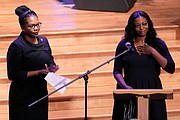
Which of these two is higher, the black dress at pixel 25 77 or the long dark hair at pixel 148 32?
the long dark hair at pixel 148 32

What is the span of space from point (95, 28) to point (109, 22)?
0.39 meters

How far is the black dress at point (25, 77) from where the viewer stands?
3674 millimetres

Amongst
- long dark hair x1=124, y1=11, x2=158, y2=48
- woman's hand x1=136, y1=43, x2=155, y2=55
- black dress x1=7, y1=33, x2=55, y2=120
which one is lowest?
black dress x1=7, y1=33, x2=55, y2=120

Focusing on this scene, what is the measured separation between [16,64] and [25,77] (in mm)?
117

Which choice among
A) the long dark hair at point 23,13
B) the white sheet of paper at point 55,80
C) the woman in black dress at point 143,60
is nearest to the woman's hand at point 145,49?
the woman in black dress at point 143,60

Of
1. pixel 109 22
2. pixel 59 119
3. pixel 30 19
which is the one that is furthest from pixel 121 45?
pixel 109 22

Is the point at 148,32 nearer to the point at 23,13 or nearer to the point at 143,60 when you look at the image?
the point at 143,60

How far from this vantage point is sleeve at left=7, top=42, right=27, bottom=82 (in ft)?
12.0

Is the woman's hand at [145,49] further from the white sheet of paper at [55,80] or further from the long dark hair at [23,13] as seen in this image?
the long dark hair at [23,13]

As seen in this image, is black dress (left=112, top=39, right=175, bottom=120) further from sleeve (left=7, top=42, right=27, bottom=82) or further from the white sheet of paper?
sleeve (left=7, top=42, right=27, bottom=82)

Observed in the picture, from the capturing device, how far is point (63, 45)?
571 cm

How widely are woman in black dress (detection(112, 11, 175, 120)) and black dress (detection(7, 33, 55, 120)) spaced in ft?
1.94

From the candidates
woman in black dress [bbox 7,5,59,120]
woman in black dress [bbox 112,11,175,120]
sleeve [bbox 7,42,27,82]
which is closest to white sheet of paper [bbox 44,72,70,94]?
woman in black dress [bbox 7,5,59,120]

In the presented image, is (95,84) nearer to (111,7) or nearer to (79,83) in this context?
(79,83)
